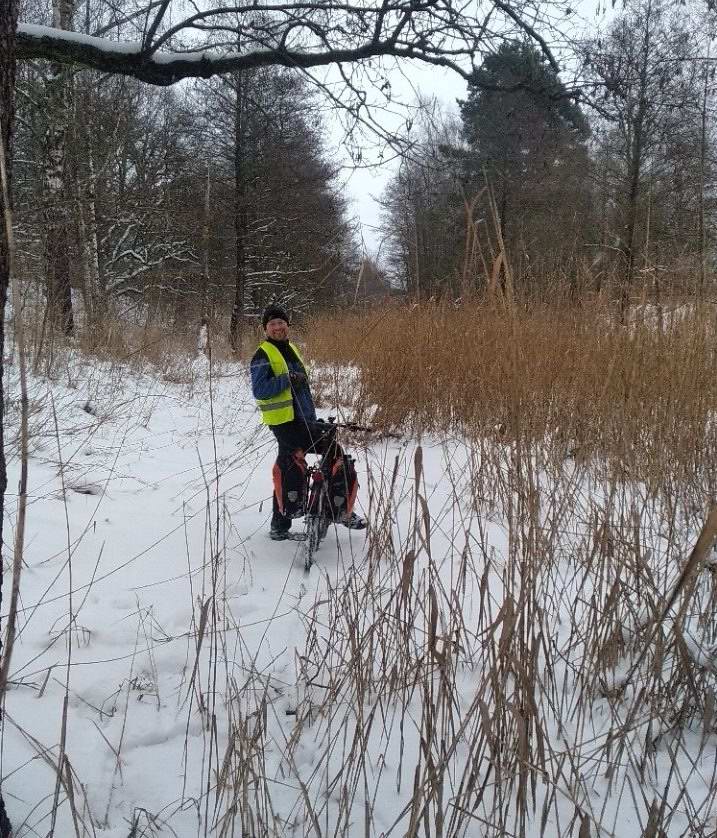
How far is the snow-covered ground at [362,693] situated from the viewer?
1042 mm

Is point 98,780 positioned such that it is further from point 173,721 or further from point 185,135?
point 185,135

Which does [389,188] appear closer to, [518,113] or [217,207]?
[518,113]

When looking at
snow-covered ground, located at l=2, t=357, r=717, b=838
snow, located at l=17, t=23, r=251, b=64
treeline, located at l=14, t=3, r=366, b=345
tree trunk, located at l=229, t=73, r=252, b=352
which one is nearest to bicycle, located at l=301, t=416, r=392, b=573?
snow-covered ground, located at l=2, t=357, r=717, b=838

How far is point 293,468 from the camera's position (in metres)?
2.82

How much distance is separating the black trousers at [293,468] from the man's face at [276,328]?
48cm

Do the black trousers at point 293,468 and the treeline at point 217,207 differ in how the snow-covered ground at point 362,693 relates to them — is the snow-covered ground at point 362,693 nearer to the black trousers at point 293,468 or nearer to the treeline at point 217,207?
the black trousers at point 293,468

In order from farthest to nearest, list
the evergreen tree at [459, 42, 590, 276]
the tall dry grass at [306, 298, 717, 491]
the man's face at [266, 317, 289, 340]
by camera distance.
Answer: the evergreen tree at [459, 42, 590, 276] < the man's face at [266, 317, 289, 340] < the tall dry grass at [306, 298, 717, 491]

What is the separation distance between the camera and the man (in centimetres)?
272

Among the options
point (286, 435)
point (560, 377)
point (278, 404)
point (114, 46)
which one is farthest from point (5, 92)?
point (560, 377)

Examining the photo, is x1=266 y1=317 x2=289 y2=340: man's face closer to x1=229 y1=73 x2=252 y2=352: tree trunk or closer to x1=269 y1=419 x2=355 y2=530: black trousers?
x1=269 y1=419 x2=355 y2=530: black trousers

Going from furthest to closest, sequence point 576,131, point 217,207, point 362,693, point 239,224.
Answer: point 239,224 → point 217,207 → point 576,131 → point 362,693

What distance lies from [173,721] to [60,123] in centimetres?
894

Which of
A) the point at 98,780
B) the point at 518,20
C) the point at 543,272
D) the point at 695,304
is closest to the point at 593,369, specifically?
the point at 695,304

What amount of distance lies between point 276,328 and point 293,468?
773 mm
